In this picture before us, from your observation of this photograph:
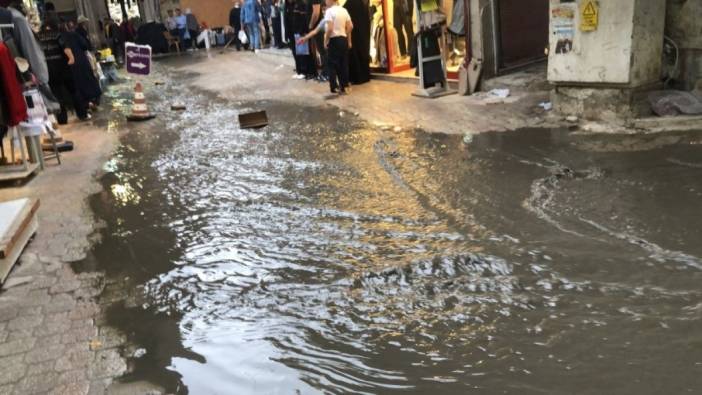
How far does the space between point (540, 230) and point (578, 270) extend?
0.81m

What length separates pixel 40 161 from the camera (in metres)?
8.23

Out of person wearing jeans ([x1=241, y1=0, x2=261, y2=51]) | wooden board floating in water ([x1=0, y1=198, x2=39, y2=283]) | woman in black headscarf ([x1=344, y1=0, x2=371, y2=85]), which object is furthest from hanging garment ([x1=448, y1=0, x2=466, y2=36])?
person wearing jeans ([x1=241, y1=0, x2=261, y2=51])

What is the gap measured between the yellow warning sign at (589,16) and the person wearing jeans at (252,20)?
55.7 ft

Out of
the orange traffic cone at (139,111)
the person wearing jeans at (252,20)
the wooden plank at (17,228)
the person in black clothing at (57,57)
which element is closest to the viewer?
the wooden plank at (17,228)

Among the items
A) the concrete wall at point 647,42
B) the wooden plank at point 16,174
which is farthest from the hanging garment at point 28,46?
the concrete wall at point 647,42

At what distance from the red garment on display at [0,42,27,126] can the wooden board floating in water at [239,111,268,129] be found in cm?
387

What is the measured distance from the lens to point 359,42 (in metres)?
13.7

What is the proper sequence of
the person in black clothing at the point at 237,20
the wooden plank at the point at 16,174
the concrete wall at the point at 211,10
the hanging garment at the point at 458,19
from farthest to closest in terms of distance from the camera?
the concrete wall at the point at 211,10 → the person in black clothing at the point at 237,20 → the hanging garment at the point at 458,19 → the wooden plank at the point at 16,174

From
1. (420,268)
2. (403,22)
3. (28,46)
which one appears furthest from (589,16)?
(28,46)

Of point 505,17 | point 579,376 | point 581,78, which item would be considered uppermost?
point 505,17

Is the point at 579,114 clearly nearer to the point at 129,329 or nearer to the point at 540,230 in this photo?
the point at 540,230

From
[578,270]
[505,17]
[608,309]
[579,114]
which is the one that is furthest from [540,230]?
[505,17]

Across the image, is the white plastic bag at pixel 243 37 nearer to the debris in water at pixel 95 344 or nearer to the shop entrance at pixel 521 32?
the shop entrance at pixel 521 32

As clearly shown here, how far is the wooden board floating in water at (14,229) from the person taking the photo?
488 cm
